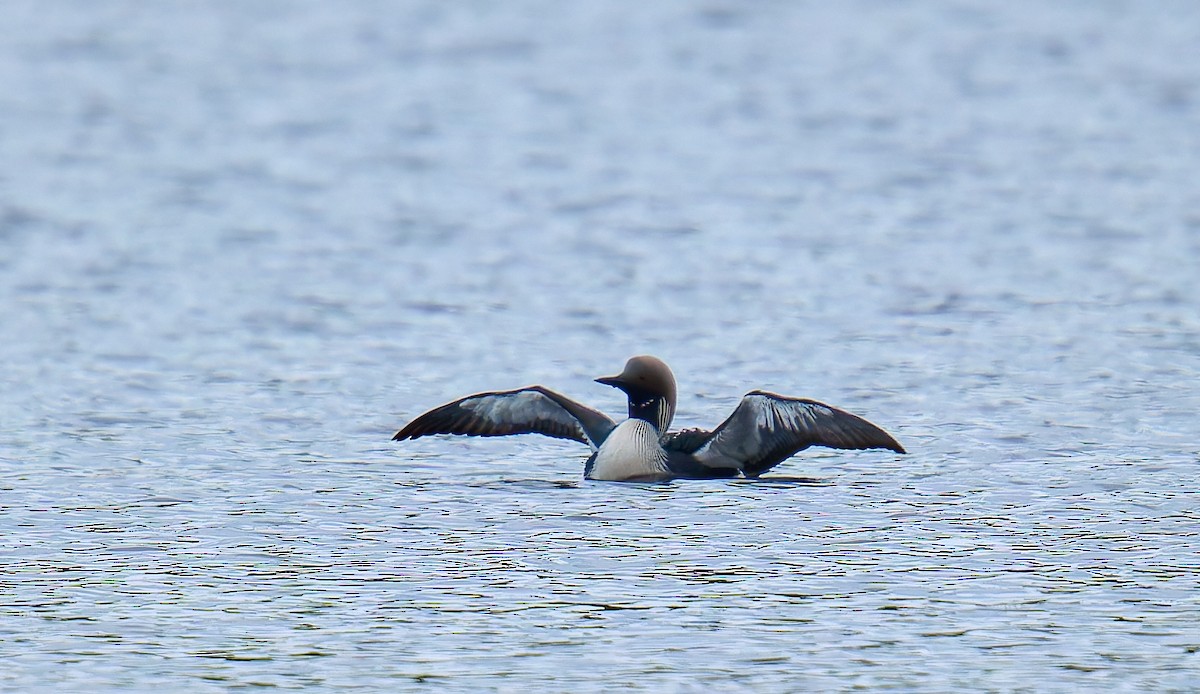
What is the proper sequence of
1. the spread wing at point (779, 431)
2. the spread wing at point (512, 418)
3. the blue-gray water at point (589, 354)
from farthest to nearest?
the spread wing at point (512, 418), the spread wing at point (779, 431), the blue-gray water at point (589, 354)

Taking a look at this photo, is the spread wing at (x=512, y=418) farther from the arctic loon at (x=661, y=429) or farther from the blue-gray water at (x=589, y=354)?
the blue-gray water at (x=589, y=354)

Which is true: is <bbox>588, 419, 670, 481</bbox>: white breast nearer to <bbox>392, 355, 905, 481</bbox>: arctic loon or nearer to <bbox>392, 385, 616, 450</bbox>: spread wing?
<bbox>392, 355, 905, 481</bbox>: arctic loon

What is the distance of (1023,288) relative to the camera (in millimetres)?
16984

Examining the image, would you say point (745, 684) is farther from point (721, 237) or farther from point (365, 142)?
point (365, 142)

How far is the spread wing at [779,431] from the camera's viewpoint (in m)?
11.1

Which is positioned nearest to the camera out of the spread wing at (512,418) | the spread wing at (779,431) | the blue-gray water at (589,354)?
the blue-gray water at (589,354)

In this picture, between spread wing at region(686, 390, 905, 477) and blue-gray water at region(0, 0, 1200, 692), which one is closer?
blue-gray water at region(0, 0, 1200, 692)

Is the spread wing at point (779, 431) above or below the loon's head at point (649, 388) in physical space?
below

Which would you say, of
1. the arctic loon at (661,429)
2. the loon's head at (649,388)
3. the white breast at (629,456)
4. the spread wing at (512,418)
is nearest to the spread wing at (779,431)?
the arctic loon at (661,429)

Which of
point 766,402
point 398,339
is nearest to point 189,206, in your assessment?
point 398,339

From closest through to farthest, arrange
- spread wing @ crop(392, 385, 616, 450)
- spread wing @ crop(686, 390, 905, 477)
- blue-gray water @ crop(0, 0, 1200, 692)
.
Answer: blue-gray water @ crop(0, 0, 1200, 692) → spread wing @ crop(686, 390, 905, 477) → spread wing @ crop(392, 385, 616, 450)

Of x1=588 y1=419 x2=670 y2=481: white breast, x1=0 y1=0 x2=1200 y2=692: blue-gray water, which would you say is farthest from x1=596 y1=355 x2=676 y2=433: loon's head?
x1=0 y1=0 x2=1200 y2=692: blue-gray water

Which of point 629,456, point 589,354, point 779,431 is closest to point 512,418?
point 629,456

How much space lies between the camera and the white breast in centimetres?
1116
